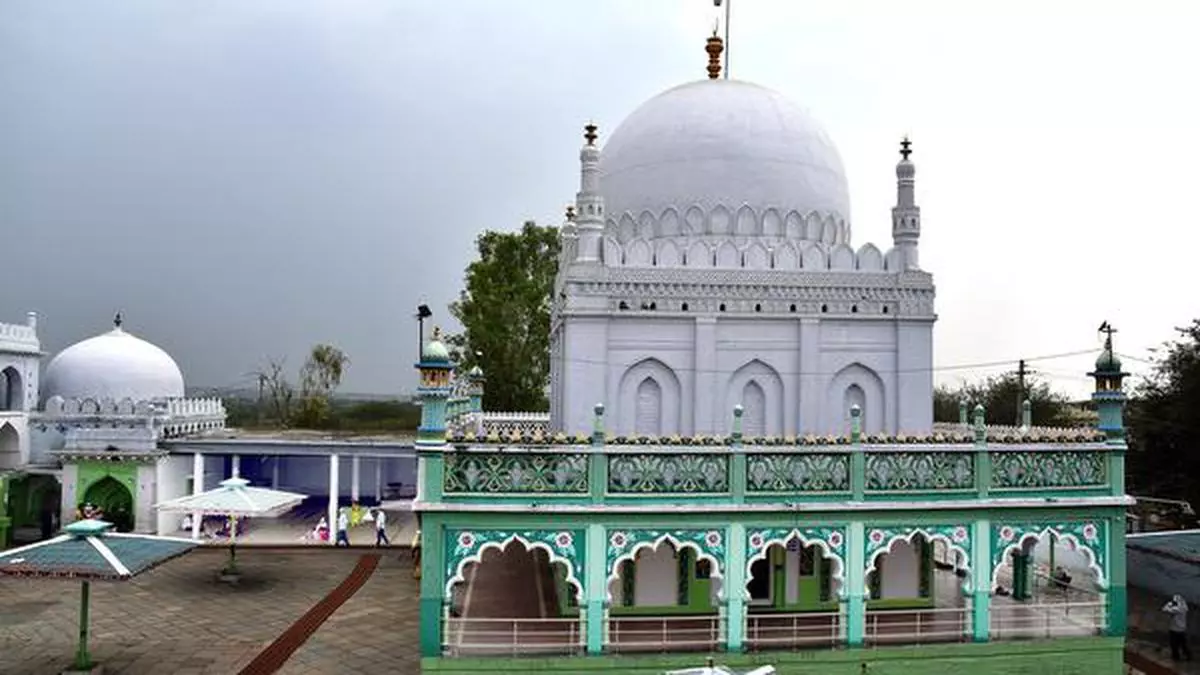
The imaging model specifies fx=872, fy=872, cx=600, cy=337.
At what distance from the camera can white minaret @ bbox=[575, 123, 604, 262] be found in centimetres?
1396

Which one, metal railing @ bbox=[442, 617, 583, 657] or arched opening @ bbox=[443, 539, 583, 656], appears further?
arched opening @ bbox=[443, 539, 583, 656]

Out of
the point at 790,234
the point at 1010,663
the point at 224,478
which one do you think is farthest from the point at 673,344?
the point at 224,478

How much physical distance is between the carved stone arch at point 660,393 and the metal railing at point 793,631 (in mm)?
3445

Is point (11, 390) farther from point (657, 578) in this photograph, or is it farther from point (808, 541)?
point (808, 541)

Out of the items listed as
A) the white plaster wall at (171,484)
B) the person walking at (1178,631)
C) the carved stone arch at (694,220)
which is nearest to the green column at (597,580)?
the carved stone arch at (694,220)

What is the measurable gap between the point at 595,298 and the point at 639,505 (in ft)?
14.1

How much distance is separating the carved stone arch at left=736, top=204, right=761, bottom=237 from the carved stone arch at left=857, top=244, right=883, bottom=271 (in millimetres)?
1749

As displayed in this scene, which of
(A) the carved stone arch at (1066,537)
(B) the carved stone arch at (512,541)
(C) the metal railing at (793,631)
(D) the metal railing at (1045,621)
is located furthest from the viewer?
(D) the metal railing at (1045,621)

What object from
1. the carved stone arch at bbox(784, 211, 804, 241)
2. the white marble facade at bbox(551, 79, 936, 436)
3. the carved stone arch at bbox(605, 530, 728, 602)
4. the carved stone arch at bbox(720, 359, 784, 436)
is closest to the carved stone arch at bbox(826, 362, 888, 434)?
the white marble facade at bbox(551, 79, 936, 436)

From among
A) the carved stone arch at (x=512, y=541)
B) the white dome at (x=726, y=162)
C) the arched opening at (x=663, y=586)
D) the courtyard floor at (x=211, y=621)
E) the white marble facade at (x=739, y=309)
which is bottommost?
the courtyard floor at (x=211, y=621)

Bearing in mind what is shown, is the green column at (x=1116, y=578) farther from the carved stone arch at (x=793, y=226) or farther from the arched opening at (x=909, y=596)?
the carved stone arch at (x=793, y=226)

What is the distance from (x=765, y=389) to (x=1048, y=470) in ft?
14.4

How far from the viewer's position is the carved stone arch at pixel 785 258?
14242 millimetres

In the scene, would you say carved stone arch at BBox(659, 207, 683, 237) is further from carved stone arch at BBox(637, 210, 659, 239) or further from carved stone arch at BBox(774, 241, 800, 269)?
carved stone arch at BBox(774, 241, 800, 269)
